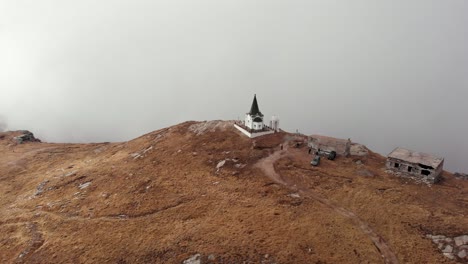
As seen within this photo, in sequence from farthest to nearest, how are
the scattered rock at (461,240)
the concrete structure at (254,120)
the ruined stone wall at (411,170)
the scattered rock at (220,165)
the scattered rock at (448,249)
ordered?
1. the concrete structure at (254,120)
2. the scattered rock at (220,165)
3. the ruined stone wall at (411,170)
4. the scattered rock at (461,240)
5. the scattered rock at (448,249)

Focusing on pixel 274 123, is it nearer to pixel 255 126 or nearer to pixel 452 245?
pixel 255 126

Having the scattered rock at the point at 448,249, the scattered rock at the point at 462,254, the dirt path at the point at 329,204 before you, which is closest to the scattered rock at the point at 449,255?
the scattered rock at the point at 448,249

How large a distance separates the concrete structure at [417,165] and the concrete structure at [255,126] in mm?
32383

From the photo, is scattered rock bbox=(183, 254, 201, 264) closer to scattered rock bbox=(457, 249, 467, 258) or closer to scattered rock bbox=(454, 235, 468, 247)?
scattered rock bbox=(457, 249, 467, 258)

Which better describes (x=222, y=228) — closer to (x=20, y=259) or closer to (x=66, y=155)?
(x=20, y=259)

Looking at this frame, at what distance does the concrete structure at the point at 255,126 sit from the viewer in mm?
86062

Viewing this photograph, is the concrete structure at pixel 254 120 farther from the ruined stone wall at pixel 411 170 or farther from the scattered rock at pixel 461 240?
the scattered rock at pixel 461 240

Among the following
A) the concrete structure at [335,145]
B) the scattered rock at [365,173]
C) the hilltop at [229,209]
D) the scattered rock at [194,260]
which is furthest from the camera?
the concrete structure at [335,145]

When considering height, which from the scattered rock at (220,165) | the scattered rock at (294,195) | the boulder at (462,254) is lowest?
the boulder at (462,254)

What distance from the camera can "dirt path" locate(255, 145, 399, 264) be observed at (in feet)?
144

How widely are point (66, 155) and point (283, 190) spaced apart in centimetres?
8177

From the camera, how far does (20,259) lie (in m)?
52.6

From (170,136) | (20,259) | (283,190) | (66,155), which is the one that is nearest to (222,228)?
(283,190)

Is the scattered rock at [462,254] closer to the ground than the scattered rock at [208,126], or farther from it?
closer to the ground
